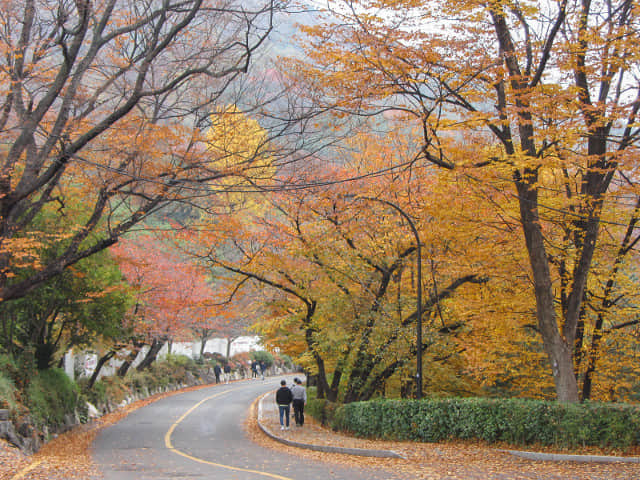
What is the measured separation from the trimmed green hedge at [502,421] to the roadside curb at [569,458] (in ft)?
2.43

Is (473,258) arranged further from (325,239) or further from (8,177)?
(8,177)

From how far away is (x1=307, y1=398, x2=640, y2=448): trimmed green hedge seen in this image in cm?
1163

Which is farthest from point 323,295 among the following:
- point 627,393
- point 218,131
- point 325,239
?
point 627,393

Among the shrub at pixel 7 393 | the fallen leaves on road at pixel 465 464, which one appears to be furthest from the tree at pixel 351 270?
the shrub at pixel 7 393

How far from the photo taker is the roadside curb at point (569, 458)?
1068 centimetres

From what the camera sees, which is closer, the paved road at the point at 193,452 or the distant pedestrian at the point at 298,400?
the paved road at the point at 193,452

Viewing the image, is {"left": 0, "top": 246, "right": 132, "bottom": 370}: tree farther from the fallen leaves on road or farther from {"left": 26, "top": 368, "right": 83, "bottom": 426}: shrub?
the fallen leaves on road

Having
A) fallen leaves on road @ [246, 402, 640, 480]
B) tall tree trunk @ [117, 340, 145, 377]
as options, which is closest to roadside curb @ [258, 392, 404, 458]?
fallen leaves on road @ [246, 402, 640, 480]

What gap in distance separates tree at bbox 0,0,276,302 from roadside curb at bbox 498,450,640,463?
27.9 feet

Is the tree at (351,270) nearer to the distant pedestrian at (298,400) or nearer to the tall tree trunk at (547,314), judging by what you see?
the distant pedestrian at (298,400)

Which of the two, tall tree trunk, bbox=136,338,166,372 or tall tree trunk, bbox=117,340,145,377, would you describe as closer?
tall tree trunk, bbox=117,340,145,377

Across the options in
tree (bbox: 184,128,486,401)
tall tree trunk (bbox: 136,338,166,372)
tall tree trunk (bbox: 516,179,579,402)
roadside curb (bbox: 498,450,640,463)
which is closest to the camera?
roadside curb (bbox: 498,450,640,463)

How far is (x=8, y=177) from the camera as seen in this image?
1109cm

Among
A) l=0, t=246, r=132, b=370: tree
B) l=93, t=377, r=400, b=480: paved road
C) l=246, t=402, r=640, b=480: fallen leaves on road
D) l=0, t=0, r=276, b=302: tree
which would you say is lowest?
l=93, t=377, r=400, b=480: paved road
